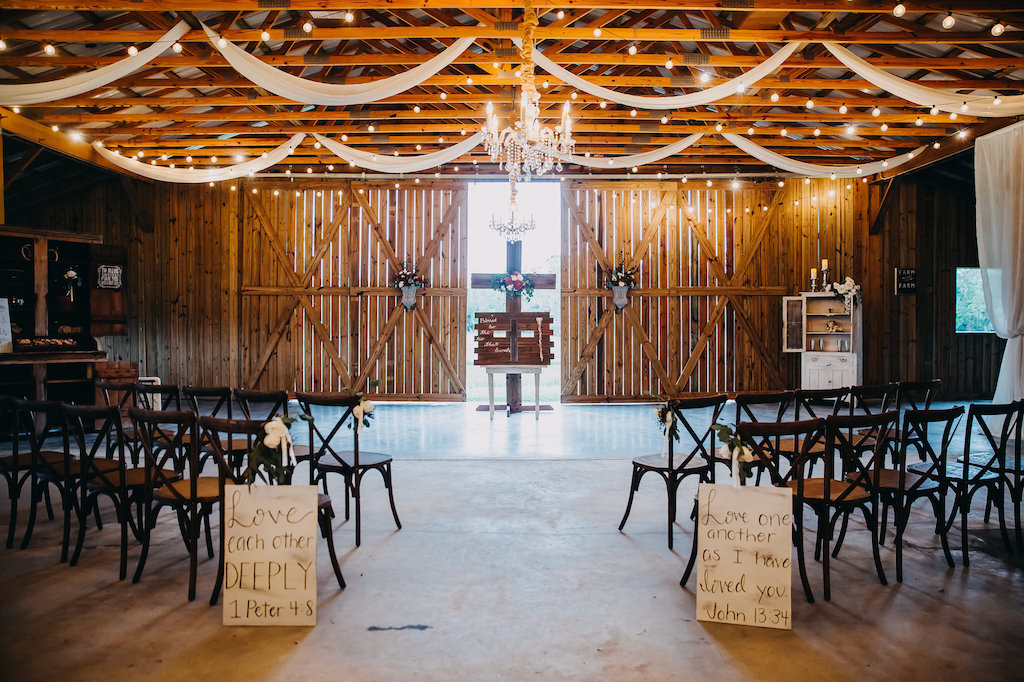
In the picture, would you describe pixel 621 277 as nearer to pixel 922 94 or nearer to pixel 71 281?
pixel 922 94

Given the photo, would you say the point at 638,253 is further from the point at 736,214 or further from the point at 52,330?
the point at 52,330

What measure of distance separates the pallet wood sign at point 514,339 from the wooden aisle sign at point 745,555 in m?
5.99

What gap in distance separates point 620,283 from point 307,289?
5261mm

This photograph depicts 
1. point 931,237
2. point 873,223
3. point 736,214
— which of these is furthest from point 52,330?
point 931,237

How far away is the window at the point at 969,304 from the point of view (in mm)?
10445

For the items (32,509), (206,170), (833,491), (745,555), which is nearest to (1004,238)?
(833,491)

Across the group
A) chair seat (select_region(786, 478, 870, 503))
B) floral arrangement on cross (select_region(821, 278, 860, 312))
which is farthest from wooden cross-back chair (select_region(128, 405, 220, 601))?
floral arrangement on cross (select_region(821, 278, 860, 312))

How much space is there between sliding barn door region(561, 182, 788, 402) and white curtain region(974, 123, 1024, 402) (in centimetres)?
386

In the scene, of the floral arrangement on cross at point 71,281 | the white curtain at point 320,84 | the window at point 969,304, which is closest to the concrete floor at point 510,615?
the white curtain at point 320,84

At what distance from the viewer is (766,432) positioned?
3.00 meters

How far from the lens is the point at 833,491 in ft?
10.9

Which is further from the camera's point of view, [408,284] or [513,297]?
[408,284]

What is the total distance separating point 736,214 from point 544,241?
3.32 m

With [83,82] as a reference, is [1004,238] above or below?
below
